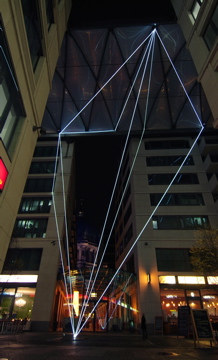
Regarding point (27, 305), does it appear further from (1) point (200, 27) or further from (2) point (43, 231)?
(1) point (200, 27)

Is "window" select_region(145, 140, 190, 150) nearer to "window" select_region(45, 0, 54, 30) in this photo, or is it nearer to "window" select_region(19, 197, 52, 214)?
"window" select_region(19, 197, 52, 214)

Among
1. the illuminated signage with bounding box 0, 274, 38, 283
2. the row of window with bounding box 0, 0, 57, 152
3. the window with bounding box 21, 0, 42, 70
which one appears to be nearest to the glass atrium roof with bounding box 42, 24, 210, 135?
the window with bounding box 21, 0, 42, 70

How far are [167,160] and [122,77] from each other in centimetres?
1703

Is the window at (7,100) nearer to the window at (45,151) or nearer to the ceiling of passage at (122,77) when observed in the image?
the ceiling of passage at (122,77)

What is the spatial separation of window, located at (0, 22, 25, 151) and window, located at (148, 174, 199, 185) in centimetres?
2501

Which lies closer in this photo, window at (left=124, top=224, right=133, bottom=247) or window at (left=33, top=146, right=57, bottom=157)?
Result: window at (left=124, top=224, right=133, bottom=247)

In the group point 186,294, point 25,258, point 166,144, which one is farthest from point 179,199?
point 25,258

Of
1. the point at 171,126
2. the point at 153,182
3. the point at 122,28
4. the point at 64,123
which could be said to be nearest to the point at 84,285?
the point at 153,182

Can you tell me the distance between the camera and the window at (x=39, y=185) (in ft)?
106

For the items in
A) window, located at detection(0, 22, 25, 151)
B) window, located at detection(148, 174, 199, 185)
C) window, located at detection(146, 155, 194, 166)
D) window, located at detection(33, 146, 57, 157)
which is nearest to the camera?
window, located at detection(0, 22, 25, 151)

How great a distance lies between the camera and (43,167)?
34469mm

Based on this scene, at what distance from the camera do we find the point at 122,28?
16531mm

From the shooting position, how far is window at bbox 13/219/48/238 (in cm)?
2878

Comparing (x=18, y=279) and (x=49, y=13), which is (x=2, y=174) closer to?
(x=49, y=13)
